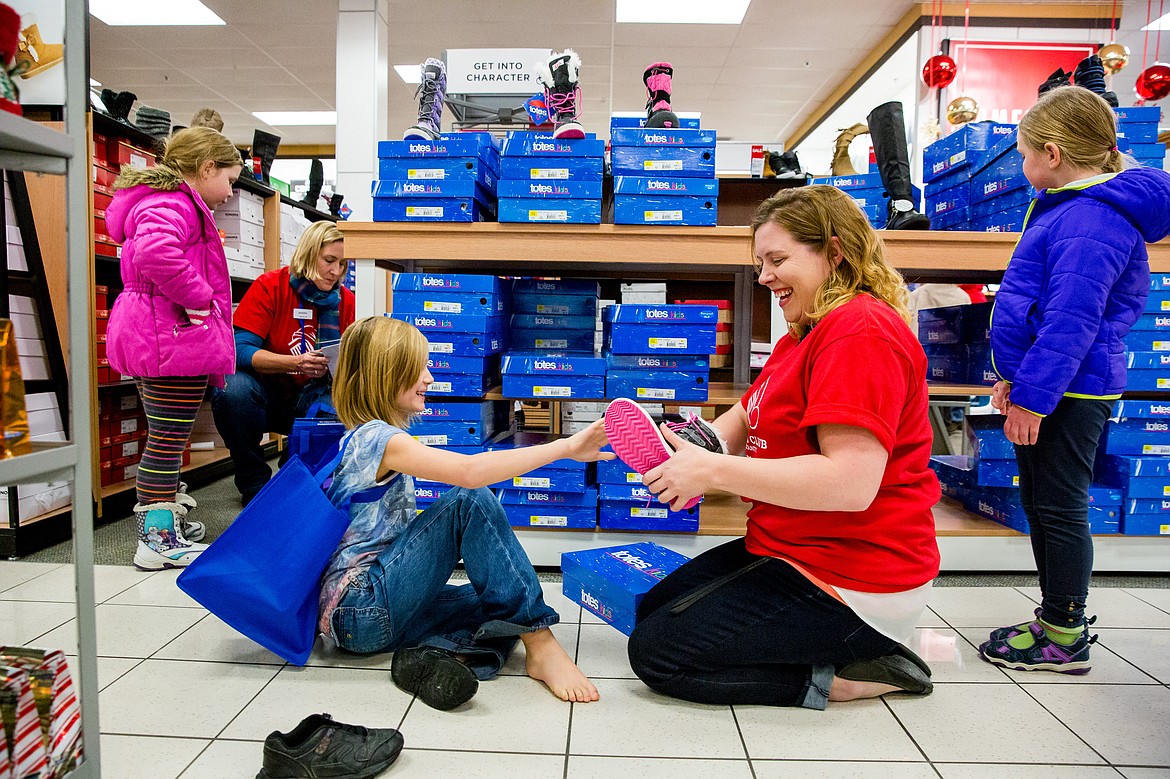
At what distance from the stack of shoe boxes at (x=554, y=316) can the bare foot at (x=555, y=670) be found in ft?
4.44

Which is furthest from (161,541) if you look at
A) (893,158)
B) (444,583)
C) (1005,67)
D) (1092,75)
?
(1005,67)

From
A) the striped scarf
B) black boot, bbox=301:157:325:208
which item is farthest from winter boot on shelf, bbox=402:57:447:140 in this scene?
black boot, bbox=301:157:325:208

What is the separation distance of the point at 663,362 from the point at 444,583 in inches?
44.2

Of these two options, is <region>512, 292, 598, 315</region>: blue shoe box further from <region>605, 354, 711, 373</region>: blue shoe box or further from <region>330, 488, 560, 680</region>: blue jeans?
<region>330, 488, 560, 680</region>: blue jeans

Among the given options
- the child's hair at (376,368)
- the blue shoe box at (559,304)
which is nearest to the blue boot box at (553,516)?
the blue shoe box at (559,304)

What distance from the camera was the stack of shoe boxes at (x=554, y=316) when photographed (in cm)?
293

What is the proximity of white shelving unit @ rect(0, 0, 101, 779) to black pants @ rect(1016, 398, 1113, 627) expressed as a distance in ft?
6.55

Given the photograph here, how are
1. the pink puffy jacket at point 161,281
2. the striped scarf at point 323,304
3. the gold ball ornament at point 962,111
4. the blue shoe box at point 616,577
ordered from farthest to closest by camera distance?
the gold ball ornament at point 962,111
the striped scarf at point 323,304
the pink puffy jacket at point 161,281
the blue shoe box at point 616,577

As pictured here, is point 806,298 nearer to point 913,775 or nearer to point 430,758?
point 913,775

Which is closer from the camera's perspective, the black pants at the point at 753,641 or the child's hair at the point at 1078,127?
the black pants at the point at 753,641

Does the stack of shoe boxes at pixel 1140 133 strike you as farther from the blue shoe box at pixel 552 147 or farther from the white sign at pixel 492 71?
the white sign at pixel 492 71

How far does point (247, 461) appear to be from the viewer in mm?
3312

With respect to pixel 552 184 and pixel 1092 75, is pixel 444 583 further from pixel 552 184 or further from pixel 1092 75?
pixel 1092 75

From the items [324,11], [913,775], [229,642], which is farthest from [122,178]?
[324,11]
